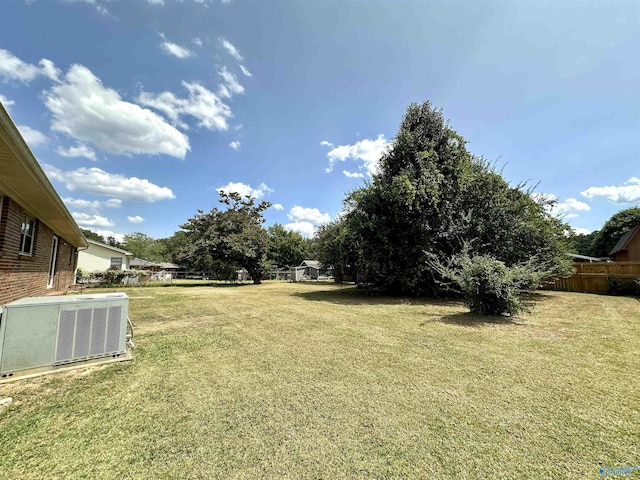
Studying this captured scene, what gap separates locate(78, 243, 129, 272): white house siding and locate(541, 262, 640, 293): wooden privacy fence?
114 feet

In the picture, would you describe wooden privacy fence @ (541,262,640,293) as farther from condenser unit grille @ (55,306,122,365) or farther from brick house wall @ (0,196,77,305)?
brick house wall @ (0,196,77,305)

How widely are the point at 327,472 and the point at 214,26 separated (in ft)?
42.7

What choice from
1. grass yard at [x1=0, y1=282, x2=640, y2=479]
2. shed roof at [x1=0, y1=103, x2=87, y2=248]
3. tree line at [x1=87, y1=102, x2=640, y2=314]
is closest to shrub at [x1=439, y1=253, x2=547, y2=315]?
grass yard at [x1=0, y1=282, x2=640, y2=479]

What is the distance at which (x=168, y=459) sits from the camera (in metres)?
2.00

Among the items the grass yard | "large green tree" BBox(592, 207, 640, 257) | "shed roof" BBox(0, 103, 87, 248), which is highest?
"large green tree" BBox(592, 207, 640, 257)

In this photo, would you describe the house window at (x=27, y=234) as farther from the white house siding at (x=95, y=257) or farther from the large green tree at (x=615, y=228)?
the large green tree at (x=615, y=228)

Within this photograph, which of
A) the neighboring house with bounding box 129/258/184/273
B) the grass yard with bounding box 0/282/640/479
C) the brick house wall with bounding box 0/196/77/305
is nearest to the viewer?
the grass yard with bounding box 0/282/640/479

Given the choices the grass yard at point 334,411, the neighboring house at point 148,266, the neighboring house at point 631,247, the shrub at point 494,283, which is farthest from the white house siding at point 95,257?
the neighboring house at point 631,247

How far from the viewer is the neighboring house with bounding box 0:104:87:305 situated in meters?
3.79

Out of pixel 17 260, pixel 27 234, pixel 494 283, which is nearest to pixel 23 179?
pixel 17 260

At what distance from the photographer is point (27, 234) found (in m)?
7.27

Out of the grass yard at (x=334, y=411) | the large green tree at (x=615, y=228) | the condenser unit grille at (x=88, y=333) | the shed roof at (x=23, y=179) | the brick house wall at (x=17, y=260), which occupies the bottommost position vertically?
the grass yard at (x=334, y=411)

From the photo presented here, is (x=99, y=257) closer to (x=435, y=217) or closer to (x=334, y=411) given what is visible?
(x=435, y=217)

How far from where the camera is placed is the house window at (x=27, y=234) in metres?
6.84
